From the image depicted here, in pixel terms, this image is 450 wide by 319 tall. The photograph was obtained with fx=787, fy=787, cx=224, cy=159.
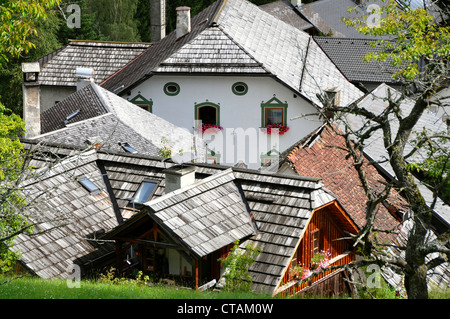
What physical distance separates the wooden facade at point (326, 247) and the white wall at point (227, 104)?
38.9 ft

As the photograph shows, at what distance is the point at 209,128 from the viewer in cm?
2939

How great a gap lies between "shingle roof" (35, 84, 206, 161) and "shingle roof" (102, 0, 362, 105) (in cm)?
355

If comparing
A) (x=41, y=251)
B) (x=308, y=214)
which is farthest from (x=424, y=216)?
(x=41, y=251)

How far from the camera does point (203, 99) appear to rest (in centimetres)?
2936

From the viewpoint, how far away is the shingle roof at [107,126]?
2150 centimetres

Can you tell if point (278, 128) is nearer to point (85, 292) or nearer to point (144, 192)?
point (144, 192)

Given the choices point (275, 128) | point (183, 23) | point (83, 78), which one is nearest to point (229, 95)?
point (275, 128)

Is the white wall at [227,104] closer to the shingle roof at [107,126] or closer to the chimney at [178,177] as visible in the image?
the shingle roof at [107,126]

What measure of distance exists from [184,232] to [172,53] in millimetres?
16988

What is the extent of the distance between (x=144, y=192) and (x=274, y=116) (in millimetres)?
12976

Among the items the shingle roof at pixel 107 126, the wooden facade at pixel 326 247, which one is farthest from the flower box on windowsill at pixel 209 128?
the wooden facade at pixel 326 247

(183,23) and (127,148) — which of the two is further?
→ (183,23)

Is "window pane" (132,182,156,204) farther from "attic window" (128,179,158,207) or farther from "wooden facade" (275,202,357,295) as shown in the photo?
"wooden facade" (275,202,357,295)

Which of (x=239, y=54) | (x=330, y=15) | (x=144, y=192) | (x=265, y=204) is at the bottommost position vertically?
(x=265, y=204)
